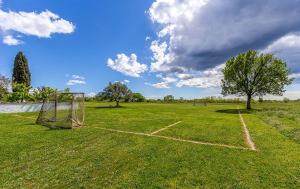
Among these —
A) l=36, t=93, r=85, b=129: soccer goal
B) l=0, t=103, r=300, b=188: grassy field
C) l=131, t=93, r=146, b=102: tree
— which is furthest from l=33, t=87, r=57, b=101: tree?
l=131, t=93, r=146, b=102: tree

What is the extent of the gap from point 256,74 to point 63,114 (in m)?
35.1

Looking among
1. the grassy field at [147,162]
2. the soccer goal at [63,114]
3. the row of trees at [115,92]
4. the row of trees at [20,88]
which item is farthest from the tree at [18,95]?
the grassy field at [147,162]

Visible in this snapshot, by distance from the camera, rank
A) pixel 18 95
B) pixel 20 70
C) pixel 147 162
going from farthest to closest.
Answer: pixel 20 70 → pixel 18 95 → pixel 147 162

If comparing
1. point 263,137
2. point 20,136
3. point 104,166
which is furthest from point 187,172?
point 20,136

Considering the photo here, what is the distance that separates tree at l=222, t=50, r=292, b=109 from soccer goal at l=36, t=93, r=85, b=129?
3064 cm

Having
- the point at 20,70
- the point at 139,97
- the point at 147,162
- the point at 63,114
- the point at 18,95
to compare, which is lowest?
the point at 147,162

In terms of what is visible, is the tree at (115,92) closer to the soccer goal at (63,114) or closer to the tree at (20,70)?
the tree at (20,70)

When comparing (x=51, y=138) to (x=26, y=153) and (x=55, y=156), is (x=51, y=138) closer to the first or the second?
(x=26, y=153)

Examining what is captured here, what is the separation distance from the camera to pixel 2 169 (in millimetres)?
7105

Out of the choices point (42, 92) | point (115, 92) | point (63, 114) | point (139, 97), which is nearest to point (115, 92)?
point (115, 92)

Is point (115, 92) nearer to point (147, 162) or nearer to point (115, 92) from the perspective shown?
point (115, 92)

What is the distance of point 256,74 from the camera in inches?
1524

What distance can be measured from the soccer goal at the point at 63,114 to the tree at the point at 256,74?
30.6m

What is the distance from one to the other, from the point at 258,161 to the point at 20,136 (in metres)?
12.6
